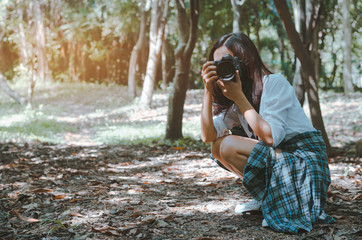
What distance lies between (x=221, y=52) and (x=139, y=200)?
1.56m

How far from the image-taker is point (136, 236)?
8.14 feet

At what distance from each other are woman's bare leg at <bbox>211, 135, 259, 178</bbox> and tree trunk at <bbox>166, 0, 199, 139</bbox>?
402 cm

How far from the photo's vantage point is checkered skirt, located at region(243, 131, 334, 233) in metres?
2.47

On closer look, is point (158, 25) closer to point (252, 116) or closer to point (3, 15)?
point (3, 15)

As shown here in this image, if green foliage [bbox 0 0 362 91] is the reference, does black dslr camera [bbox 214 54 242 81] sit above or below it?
below

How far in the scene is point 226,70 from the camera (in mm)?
2529

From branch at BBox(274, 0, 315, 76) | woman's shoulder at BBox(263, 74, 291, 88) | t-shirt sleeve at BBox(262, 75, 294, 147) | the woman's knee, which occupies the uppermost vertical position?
branch at BBox(274, 0, 315, 76)

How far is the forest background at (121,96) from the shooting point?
432cm

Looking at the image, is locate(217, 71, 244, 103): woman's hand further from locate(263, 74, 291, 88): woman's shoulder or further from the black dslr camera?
locate(263, 74, 291, 88): woman's shoulder

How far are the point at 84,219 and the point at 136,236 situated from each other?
0.56 m

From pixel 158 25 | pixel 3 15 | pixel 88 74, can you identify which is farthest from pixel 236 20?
pixel 88 74

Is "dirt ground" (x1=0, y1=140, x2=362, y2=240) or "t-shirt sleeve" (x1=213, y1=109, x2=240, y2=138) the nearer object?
"dirt ground" (x1=0, y1=140, x2=362, y2=240)

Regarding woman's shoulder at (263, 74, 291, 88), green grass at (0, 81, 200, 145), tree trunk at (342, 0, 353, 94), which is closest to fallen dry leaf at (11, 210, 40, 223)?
woman's shoulder at (263, 74, 291, 88)

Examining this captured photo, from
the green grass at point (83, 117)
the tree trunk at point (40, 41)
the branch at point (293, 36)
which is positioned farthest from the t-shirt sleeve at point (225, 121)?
the tree trunk at point (40, 41)
